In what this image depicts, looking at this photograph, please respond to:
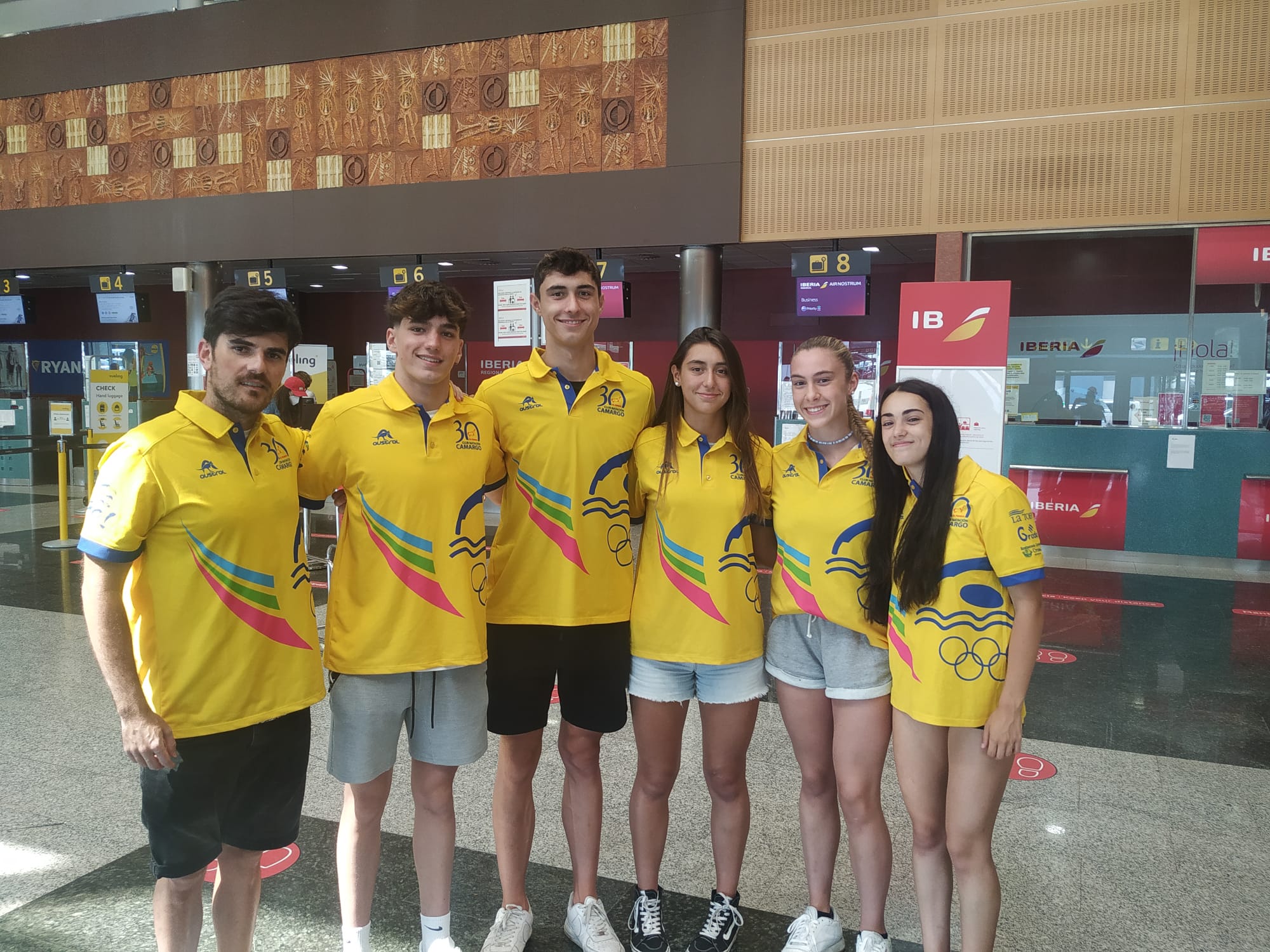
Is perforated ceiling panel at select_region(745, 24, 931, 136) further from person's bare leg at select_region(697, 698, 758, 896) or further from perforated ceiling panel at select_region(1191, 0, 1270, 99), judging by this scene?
person's bare leg at select_region(697, 698, 758, 896)

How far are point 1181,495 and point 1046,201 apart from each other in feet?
9.49

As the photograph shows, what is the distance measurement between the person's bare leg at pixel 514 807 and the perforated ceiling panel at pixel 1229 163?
24.2 feet

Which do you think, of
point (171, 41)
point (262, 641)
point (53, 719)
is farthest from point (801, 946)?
point (171, 41)

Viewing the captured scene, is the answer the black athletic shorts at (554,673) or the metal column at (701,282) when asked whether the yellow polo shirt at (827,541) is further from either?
the metal column at (701,282)

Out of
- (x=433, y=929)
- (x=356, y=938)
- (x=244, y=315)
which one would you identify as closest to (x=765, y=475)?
(x=244, y=315)

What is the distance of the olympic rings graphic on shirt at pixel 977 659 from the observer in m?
2.01

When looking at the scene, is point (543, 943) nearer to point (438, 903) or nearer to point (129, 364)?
point (438, 903)

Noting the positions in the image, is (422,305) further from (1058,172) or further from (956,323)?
(1058,172)

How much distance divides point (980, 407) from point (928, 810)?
137 inches

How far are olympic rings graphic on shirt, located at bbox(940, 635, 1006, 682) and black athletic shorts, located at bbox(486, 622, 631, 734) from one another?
881 millimetres

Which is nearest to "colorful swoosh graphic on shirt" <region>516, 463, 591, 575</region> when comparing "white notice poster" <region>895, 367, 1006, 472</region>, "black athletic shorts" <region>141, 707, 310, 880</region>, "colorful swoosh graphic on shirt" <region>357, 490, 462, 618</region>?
"colorful swoosh graphic on shirt" <region>357, 490, 462, 618</region>

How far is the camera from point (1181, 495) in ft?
26.7

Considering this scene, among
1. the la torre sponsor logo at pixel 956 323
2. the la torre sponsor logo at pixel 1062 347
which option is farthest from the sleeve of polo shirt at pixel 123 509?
the la torre sponsor logo at pixel 1062 347

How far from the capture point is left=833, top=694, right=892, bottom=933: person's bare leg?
7.43 ft
